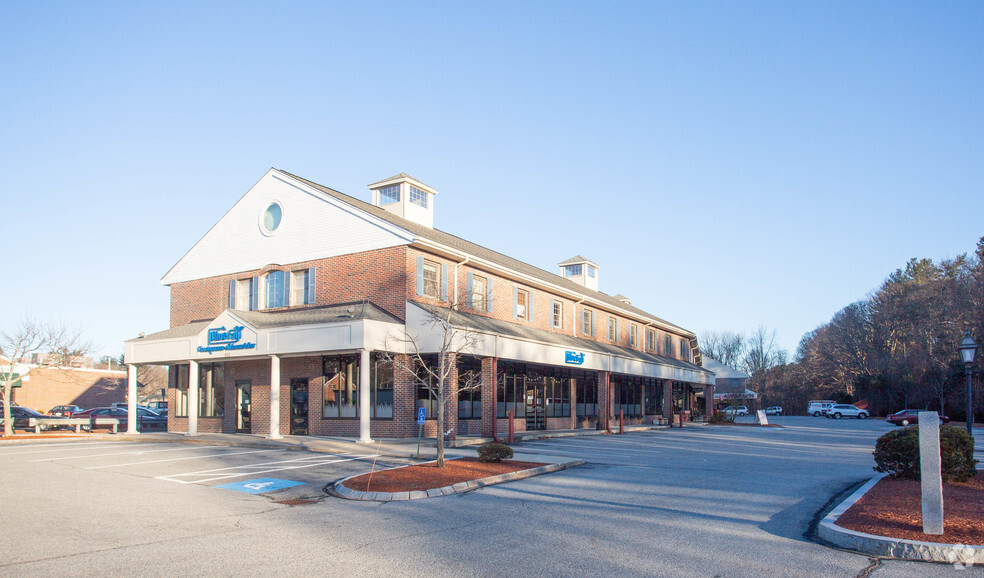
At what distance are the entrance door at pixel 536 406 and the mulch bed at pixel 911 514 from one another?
1908cm

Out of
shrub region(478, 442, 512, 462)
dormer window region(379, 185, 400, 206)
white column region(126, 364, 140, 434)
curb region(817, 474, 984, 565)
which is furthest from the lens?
dormer window region(379, 185, 400, 206)

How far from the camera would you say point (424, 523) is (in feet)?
32.4

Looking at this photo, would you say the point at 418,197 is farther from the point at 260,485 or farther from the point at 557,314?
the point at 260,485

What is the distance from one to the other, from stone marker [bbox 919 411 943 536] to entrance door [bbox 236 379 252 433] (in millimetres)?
23807

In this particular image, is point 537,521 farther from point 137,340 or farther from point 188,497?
point 137,340

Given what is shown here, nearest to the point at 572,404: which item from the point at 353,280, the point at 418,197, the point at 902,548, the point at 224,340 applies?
the point at 418,197

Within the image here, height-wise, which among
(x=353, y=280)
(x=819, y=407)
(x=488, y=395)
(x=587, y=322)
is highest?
(x=353, y=280)

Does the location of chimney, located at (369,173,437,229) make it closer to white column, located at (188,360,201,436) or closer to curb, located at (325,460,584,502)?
white column, located at (188,360,201,436)

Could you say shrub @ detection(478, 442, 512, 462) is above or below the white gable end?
below

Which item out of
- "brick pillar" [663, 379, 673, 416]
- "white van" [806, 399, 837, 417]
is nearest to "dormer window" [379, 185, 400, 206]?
"brick pillar" [663, 379, 673, 416]

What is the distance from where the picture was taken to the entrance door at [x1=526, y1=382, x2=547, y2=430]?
30359 mm

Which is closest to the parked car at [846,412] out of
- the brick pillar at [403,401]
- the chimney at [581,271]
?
the chimney at [581,271]

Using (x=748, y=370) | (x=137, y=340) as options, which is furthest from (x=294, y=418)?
(x=748, y=370)

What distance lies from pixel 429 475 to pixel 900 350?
244 ft
